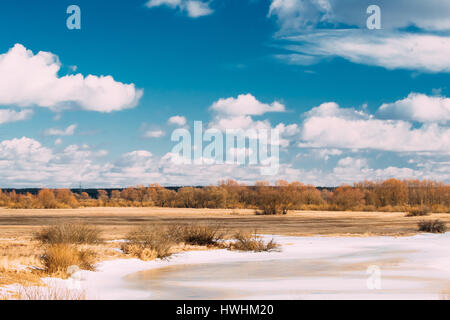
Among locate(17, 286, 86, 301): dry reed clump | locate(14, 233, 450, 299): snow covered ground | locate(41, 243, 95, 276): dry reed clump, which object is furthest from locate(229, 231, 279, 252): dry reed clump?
locate(17, 286, 86, 301): dry reed clump

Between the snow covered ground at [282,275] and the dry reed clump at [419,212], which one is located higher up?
the snow covered ground at [282,275]

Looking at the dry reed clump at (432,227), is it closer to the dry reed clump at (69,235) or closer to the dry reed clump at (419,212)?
the dry reed clump at (69,235)

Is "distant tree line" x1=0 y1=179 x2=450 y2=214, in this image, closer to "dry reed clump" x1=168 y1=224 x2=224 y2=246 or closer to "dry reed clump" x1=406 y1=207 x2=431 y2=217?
"dry reed clump" x1=406 y1=207 x2=431 y2=217

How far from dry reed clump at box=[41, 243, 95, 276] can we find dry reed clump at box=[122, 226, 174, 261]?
12.3 ft

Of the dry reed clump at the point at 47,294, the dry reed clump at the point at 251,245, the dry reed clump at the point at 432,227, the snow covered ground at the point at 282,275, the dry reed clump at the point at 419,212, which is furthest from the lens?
the dry reed clump at the point at 419,212

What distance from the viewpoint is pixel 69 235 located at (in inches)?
934

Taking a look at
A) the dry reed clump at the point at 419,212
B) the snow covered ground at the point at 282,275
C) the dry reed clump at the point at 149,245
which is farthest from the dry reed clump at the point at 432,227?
the dry reed clump at the point at 419,212

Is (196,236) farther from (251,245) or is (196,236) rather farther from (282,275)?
(282,275)

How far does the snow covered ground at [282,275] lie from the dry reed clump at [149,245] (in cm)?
50

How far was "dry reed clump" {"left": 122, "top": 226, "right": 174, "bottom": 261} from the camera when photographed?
2198 centimetres

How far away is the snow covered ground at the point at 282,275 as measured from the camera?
1437 centimetres

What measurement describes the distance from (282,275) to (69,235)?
391 inches
